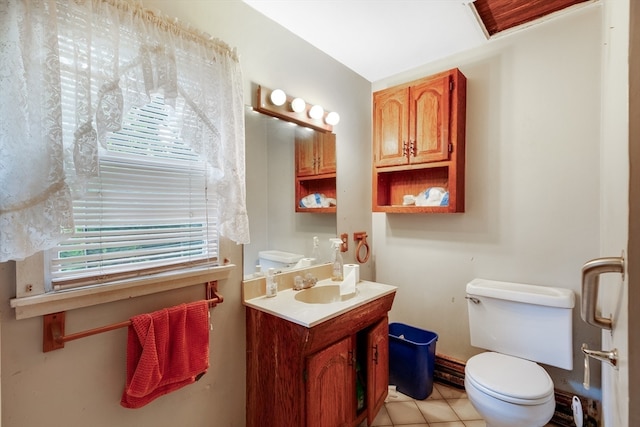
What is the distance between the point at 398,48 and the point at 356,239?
4.67 feet

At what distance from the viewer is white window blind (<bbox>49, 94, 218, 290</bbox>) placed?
1.05 metres

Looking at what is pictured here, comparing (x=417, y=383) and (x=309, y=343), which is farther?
(x=417, y=383)

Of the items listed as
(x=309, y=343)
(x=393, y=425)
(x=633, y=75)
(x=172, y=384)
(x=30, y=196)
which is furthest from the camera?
(x=393, y=425)

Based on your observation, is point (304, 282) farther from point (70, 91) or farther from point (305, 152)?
point (70, 91)

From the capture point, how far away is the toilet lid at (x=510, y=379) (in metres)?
1.35

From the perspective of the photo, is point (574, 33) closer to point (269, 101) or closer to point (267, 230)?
point (269, 101)

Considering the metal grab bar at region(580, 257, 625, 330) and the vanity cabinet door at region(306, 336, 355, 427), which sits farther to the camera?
the vanity cabinet door at region(306, 336, 355, 427)

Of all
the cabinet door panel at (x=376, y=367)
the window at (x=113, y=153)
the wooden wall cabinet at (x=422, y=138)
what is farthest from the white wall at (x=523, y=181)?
the window at (x=113, y=153)

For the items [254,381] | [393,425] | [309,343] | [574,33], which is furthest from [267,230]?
[574,33]

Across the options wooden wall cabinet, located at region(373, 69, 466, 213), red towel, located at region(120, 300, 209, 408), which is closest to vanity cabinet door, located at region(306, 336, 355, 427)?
red towel, located at region(120, 300, 209, 408)

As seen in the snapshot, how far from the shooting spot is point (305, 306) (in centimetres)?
145

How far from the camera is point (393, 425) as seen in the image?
5.80 ft

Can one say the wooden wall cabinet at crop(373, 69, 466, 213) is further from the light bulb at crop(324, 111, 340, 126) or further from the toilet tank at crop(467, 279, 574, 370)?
the toilet tank at crop(467, 279, 574, 370)

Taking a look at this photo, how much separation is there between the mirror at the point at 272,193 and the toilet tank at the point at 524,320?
1.17 metres
